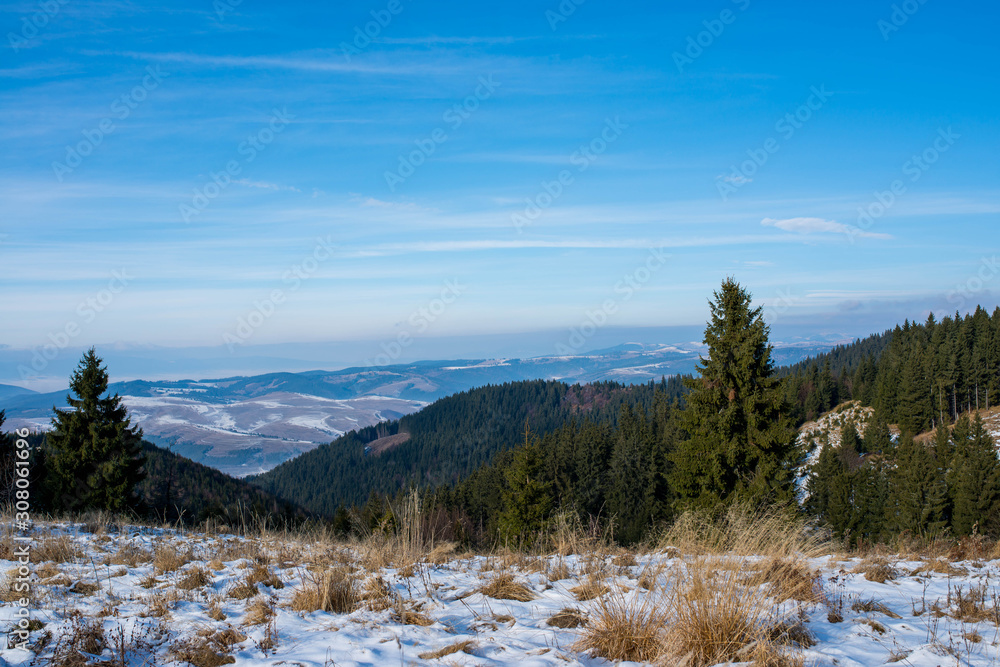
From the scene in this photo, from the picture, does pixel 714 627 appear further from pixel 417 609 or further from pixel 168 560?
pixel 168 560

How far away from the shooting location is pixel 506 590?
541 centimetres

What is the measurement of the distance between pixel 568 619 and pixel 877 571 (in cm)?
401

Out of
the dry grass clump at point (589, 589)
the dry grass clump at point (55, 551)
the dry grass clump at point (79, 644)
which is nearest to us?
the dry grass clump at point (79, 644)

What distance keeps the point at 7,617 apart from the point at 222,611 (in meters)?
1.69

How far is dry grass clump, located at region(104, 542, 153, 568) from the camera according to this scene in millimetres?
6668

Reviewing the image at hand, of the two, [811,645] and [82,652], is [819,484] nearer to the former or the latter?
[811,645]

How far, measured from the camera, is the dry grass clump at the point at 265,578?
5755mm

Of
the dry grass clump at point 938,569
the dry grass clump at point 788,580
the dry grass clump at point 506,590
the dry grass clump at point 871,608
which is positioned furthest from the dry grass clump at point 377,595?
the dry grass clump at point 938,569

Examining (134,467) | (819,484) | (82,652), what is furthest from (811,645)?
(819,484)

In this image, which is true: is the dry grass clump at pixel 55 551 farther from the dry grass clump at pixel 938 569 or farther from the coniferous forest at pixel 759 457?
the dry grass clump at pixel 938 569

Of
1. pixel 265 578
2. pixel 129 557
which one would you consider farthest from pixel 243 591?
pixel 129 557

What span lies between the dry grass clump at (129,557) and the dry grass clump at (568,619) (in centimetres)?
568

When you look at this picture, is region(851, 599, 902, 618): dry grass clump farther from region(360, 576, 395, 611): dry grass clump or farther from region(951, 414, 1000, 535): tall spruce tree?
region(951, 414, 1000, 535): tall spruce tree

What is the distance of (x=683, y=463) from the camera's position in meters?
21.5
